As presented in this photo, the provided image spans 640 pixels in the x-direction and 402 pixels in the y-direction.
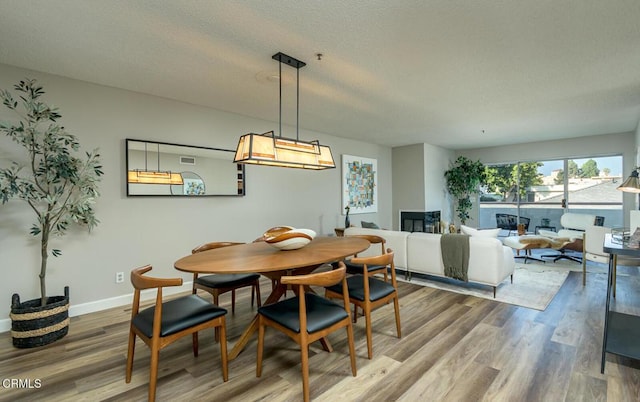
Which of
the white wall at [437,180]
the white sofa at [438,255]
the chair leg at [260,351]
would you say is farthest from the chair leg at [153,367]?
the white wall at [437,180]

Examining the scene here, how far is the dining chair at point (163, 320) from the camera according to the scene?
174cm

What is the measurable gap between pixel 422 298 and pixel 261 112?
327 centimetres

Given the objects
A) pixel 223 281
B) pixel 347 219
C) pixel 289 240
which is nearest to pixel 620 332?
Answer: pixel 289 240

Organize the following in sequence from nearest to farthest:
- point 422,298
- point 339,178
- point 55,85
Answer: point 55,85 < point 422,298 < point 339,178

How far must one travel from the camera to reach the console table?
→ 1.98 meters

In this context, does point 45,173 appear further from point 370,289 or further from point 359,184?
point 359,184

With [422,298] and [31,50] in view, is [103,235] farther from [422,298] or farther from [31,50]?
[422,298]

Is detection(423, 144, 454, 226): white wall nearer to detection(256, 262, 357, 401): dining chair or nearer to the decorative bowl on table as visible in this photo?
the decorative bowl on table

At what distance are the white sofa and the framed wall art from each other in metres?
1.55

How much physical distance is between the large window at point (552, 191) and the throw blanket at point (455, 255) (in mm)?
4400

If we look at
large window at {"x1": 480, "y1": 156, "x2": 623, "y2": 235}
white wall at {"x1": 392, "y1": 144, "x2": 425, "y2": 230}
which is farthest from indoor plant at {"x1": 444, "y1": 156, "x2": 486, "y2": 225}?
white wall at {"x1": 392, "y1": 144, "x2": 425, "y2": 230}

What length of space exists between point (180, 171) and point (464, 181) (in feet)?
21.1

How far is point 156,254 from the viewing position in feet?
11.8

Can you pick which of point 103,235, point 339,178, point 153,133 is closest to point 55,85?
point 153,133
